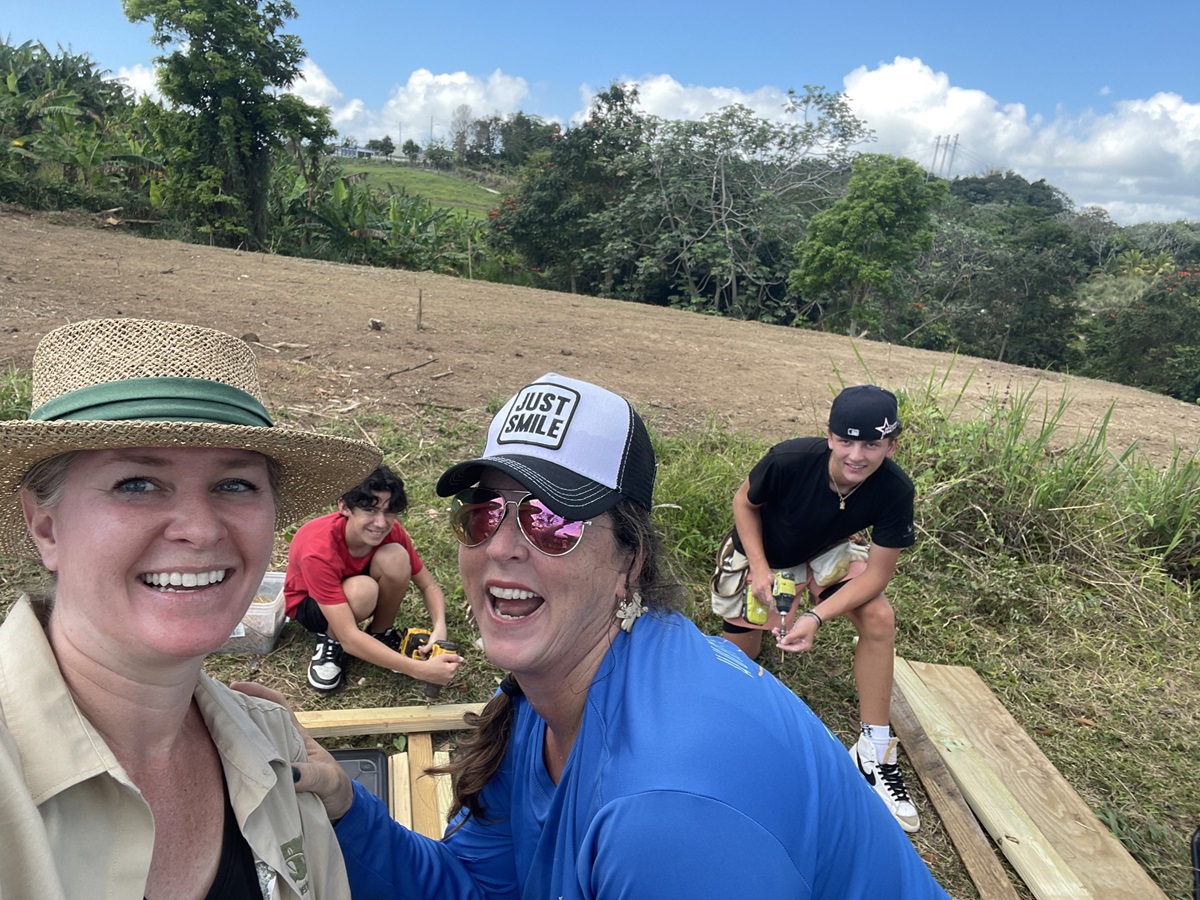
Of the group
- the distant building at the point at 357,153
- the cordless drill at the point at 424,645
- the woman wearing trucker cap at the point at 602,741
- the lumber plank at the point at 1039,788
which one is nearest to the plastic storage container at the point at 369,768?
the cordless drill at the point at 424,645

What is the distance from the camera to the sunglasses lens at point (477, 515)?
5.39 ft

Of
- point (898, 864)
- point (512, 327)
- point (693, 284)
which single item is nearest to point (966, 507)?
point (898, 864)

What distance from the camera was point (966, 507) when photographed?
5.29 m

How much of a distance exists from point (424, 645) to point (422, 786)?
0.74m

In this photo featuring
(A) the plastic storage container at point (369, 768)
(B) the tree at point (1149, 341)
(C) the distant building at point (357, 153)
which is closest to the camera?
(A) the plastic storage container at point (369, 768)

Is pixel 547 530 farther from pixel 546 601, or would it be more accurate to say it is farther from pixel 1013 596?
pixel 1013 596

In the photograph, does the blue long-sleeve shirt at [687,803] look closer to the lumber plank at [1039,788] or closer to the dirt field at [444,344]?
the lumber plank at [1039,788]

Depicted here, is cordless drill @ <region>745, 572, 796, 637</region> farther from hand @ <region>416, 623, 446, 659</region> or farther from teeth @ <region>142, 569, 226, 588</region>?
teeth @ <region>142, 569, 226, 588</region>

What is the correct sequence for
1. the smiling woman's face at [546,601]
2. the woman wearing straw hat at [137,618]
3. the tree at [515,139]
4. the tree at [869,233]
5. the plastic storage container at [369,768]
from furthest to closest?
1. the tree at [515,139]
2. the tree at [869,233]
3. the plastic storage container at [369,768]
4. the smiling woman's face at [546,601]
5. the woman wearing straw hat at [137,618]

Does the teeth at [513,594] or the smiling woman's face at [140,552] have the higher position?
the smiling woman's face at [140,552]

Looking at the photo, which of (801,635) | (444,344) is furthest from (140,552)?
(444,344)

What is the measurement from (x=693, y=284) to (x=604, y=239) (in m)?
2.77

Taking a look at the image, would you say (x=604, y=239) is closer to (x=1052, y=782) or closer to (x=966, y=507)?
(x=966, y=507)

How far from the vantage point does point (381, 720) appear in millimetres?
3150
